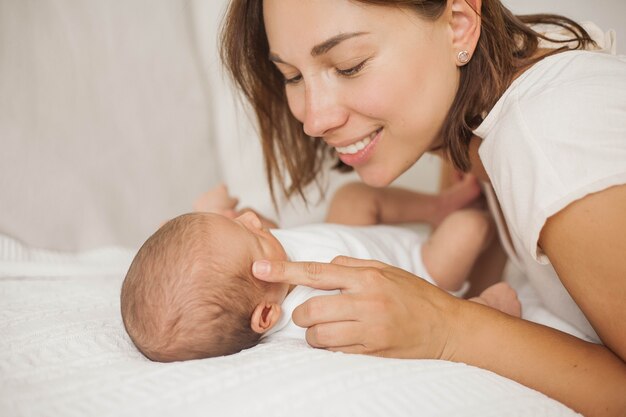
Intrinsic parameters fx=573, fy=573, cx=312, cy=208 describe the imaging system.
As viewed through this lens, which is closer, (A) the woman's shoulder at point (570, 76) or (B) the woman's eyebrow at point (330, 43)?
(A) the woman's shoulder at point (570, 76)

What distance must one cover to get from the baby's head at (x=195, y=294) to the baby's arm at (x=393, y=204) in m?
0.66

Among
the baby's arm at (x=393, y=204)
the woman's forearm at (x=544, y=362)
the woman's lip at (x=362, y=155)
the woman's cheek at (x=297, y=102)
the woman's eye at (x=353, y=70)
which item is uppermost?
the woman's eye at (x=353, y=70)

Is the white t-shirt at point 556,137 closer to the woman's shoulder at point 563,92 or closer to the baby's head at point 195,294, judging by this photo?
the woman's shoulder at point 563,92

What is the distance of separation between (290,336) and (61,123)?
100 cm

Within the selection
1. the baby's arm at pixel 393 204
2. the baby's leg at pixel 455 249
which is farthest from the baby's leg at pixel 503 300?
the baby's arm at pixel 393 204

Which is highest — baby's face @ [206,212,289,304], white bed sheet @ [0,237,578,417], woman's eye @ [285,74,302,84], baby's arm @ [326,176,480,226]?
woman's eye @ [285,74,302,84]

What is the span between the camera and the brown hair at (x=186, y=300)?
0.97 m

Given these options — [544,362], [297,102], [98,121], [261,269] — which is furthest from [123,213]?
[544,362]

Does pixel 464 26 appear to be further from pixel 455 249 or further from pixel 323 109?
pixel 455 249

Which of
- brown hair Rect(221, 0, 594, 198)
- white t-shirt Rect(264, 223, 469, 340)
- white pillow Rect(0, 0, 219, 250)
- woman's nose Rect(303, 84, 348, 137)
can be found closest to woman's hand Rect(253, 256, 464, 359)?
white t-shirt Rect(264, 223, 469, 340)

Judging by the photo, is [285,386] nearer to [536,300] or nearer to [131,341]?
[131,341]

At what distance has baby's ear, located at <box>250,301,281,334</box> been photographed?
3.38 feet

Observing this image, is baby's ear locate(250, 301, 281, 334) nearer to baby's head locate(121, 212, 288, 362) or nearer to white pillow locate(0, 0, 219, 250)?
baby's head locate(121, 212, 288, 362)

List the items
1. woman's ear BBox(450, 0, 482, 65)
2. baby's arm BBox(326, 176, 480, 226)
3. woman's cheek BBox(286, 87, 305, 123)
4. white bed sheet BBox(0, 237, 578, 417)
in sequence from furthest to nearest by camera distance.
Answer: baby's arm BBox(326, 176, 480, 226)
woman's cheek BBox(286, 87, 305, 123)
woman's ear BBox(450, 0, 482, 65)
white bed sheet BBox(0, 237, 578, 417)
